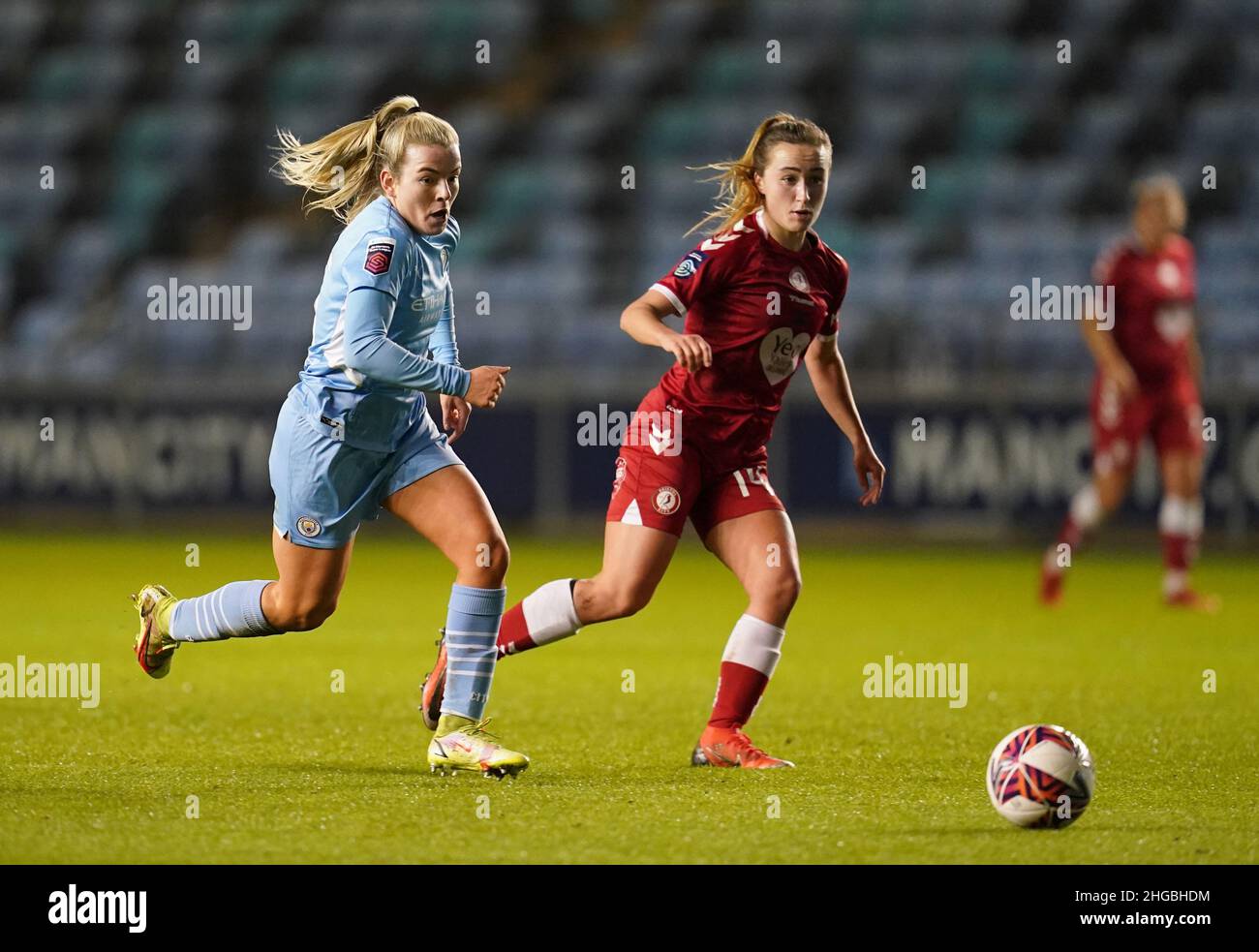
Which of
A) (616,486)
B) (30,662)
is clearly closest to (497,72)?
(30,662)

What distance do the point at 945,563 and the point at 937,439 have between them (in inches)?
58.6

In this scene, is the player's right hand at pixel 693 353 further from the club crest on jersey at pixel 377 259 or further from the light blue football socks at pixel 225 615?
the light blue football socks at pixel 225 615

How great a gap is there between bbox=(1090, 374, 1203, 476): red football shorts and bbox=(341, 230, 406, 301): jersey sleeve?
6.39 metres

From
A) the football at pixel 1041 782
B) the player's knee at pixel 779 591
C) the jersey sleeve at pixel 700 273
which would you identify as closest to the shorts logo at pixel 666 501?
the player's knee at pixel 779 591

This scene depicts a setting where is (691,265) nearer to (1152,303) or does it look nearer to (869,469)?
(869,469)

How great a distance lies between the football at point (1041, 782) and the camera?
187 inches

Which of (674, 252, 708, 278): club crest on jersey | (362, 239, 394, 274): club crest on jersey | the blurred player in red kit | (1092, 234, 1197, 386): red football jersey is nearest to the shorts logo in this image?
(674, 252, 708, 278): club crest on jersey

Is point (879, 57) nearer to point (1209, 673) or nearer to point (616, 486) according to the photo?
point (1209, 673)

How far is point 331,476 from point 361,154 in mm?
900

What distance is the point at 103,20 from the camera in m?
22.6

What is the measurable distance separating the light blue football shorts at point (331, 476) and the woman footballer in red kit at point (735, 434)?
500mm

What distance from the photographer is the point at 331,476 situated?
18.4ft

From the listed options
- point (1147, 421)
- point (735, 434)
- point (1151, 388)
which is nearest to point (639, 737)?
point (735, 434)

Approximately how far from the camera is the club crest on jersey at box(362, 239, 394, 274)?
17.6 ft
